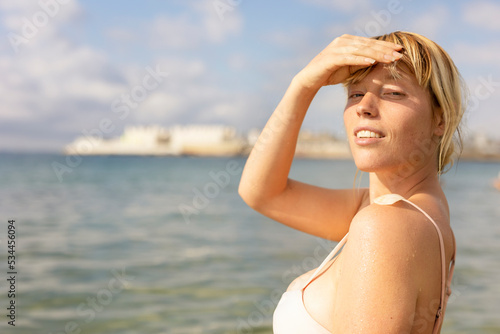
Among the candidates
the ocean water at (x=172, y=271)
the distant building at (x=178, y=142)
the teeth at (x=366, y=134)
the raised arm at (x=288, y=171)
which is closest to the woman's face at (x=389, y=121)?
the teeth at (x=366, y=134)

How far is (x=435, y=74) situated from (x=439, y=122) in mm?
A: 166

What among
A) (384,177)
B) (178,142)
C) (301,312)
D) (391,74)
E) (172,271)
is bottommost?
(178,142)

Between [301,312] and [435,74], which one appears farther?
[301,312]

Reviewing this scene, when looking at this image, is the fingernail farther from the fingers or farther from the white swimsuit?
the white swimsuit

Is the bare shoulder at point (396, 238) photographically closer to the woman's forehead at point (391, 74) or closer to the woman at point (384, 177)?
the woman at point (384, 177)

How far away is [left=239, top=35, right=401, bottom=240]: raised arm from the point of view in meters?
1.75

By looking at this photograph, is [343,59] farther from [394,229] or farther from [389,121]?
[394,229]

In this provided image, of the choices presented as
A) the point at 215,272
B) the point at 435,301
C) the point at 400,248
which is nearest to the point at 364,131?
the point at 400,248

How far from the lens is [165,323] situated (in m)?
6.00

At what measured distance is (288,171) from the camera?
209cm

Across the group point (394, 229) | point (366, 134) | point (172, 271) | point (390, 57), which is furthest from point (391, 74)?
point (172, 271)

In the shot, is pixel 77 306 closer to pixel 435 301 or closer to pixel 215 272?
pixel 215 272

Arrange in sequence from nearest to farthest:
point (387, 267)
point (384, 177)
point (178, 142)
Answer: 1. point (387, 267)
2. point (384, 177)
3. point (178, 142)

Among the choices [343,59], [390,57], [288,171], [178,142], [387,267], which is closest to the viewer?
[387,267]
